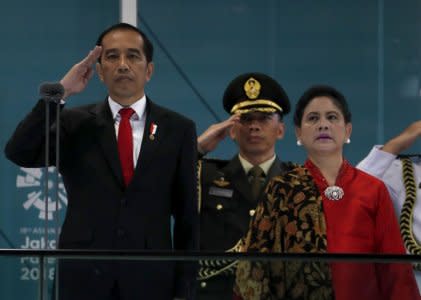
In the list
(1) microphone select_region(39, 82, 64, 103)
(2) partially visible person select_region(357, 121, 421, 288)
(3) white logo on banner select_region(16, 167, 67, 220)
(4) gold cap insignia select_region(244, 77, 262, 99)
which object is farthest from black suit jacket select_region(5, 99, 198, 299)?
(3) white logo on banner select_region(16, 167, 67, 220)

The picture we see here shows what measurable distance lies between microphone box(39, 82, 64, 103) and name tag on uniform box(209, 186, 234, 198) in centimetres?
76

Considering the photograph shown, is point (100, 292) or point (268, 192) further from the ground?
point (268, 192)

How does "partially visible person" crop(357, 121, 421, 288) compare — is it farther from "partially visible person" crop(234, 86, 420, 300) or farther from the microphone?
the microphone

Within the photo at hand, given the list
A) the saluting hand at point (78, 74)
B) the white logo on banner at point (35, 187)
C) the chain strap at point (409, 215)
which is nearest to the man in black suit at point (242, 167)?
the chain strap at point (409, 215)

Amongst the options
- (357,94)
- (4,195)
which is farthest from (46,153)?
(357,94)

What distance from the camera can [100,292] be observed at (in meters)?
2.52

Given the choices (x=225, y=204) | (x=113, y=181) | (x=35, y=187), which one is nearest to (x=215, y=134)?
(x=225, y=204)

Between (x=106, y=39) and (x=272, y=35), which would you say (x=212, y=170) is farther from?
(x=272, y=35)

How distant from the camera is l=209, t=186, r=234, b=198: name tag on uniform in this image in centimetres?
319

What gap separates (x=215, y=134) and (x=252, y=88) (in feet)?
0.66

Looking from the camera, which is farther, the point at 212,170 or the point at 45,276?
the point at 212,170

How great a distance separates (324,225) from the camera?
260 cm

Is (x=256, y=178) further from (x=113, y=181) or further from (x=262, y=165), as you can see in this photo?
(x=113, y=181)

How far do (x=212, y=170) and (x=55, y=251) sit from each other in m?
1.02
